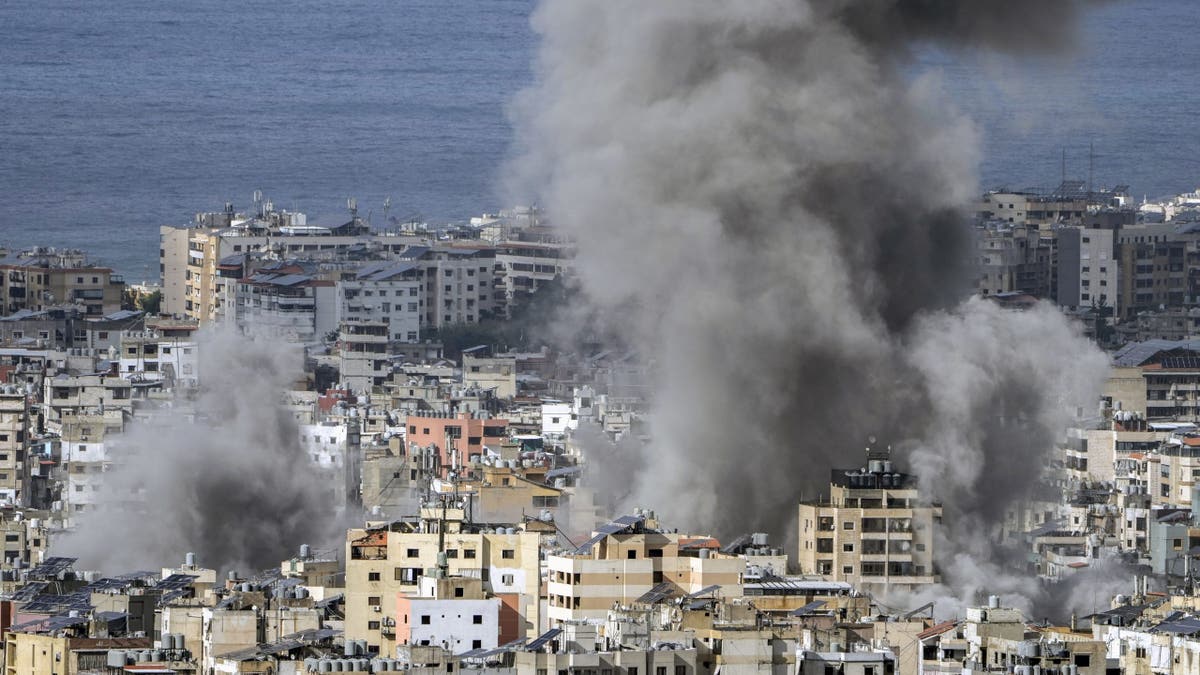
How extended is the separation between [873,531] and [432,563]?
5893 mm

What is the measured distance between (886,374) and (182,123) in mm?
105214

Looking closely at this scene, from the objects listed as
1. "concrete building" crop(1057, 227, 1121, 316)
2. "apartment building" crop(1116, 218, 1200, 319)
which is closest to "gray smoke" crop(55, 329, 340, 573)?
"concrete building" crop(1057, 227, 1121, 316)

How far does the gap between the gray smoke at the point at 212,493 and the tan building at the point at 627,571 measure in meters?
9.23

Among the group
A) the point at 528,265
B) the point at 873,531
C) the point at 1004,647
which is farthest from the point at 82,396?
the point at 1004,647

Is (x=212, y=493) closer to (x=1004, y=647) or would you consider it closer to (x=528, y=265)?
(x=1004, y=647)

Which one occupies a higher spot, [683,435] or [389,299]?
[389,299]

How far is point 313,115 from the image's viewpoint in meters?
156

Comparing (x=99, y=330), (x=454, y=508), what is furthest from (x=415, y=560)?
(x=99, y=330)

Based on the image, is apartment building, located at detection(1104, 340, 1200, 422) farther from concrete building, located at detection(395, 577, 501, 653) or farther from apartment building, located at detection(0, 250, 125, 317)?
concrete building, located at detection(395, 577, 501, 653)

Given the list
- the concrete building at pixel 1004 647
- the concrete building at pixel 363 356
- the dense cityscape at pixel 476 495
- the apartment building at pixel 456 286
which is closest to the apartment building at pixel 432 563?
the dense cityscape at pixel 476 495

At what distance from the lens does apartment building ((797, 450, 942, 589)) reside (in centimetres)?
4381

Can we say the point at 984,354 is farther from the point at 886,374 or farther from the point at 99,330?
the point at 99,330

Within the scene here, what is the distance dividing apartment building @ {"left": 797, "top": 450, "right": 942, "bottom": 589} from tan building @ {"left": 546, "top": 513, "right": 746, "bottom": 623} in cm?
357

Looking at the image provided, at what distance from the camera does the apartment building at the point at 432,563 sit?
1533 inches
